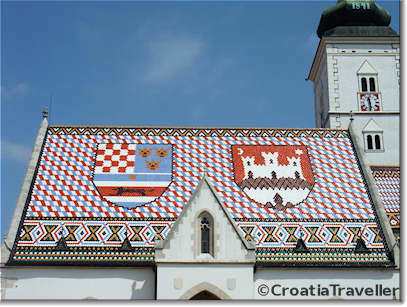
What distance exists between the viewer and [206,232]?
18594 mm

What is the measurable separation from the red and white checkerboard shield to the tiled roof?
7.90m

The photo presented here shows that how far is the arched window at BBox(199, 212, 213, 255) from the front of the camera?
18484mm

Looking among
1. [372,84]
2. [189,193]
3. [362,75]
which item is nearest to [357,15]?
[362,75]

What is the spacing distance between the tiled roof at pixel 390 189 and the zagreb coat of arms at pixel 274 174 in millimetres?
3174

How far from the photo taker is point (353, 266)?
63.6ft

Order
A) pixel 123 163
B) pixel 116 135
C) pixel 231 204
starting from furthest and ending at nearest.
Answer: pixel 116 135, pixel 123 163, pixel 231 204

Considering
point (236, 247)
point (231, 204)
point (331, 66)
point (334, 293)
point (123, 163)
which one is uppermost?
point (331, 66)

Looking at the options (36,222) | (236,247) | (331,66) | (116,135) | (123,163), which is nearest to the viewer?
(236,247)

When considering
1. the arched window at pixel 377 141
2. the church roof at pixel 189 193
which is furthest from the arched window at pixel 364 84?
the church roof at pixel 189 193

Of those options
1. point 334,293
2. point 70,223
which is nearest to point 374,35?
point 334,293

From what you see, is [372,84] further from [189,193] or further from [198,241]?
[198,241]

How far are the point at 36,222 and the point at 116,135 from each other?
541 centimetres

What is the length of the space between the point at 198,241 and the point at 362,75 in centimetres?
1521

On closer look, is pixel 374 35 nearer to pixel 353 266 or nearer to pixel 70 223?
pixel 353 266
